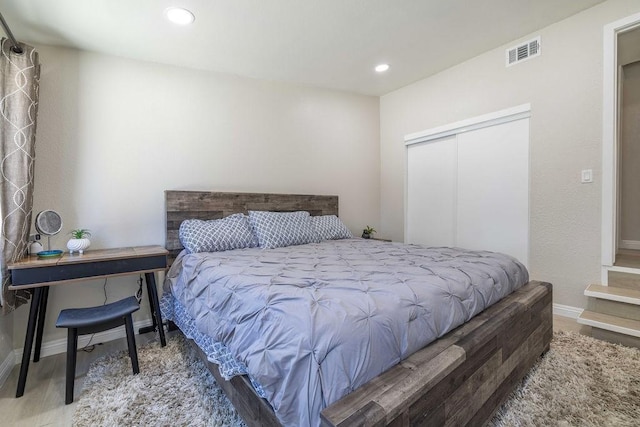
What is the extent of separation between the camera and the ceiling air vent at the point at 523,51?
8.92 ft

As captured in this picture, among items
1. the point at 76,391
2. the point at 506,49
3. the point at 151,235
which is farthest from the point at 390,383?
the point at 506,49

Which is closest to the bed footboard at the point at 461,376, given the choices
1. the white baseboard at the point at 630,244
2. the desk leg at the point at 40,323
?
the desk leg at the point at 40,323

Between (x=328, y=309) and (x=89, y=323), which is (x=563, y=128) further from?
(x=89, y=323)

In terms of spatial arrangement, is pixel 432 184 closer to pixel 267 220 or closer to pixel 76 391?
pixel 267 220

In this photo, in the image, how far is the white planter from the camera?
7.16 feet

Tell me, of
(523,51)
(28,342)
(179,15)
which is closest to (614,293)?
(523,51)

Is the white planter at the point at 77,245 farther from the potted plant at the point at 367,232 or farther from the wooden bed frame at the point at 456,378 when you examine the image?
the potted plant at the point at 367,232

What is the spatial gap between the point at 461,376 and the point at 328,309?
0.62m

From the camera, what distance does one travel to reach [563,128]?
8.52 feet

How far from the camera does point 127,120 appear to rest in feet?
8.63

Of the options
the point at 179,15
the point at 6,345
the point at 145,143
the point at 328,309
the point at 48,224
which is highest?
the point at 179,15

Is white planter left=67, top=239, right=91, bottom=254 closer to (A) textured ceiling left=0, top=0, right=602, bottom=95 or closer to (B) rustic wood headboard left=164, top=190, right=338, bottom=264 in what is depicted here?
(B) rustic wood headboard left=164, top=190, right=338, bottom=264

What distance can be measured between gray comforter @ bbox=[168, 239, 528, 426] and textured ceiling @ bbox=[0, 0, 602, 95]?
1.84 m

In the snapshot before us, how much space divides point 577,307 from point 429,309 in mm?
2244
